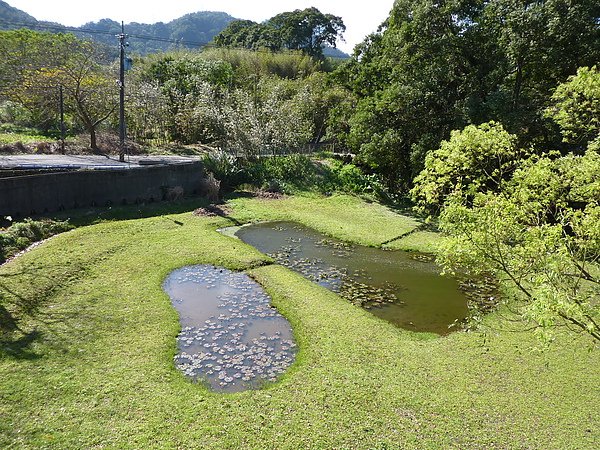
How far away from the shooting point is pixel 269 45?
202ft

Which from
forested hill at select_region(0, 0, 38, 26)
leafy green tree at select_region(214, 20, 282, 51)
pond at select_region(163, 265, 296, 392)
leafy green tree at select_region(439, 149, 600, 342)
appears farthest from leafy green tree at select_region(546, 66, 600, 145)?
forested hill at select_region(0, 0, 38, 26)

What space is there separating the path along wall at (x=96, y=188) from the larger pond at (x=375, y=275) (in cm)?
469

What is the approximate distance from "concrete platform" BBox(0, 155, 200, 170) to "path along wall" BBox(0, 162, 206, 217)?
762mm

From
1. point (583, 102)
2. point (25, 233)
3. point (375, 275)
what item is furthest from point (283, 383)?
point (25, 233)

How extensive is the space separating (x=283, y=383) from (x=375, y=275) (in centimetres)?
610

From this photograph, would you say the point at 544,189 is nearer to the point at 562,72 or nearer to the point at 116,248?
the point at 116,248

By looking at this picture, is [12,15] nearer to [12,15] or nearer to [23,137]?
[12,15]

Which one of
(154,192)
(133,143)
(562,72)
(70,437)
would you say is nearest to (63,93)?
(133,143)

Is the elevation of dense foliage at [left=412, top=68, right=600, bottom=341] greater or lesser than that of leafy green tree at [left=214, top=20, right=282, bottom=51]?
lesser

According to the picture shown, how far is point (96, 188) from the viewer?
52.3ft

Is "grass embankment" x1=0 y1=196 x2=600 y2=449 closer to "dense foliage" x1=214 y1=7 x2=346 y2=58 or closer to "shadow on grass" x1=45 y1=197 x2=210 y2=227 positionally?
"shadow on grass" x1=45 y1=197 x2=210 y2=227

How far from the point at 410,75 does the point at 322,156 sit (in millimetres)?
9075

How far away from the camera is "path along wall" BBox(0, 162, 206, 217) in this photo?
1335 centimetres

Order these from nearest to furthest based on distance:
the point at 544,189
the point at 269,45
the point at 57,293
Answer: the point at 544,189 < the point at 57,293 < the point at 269,45
